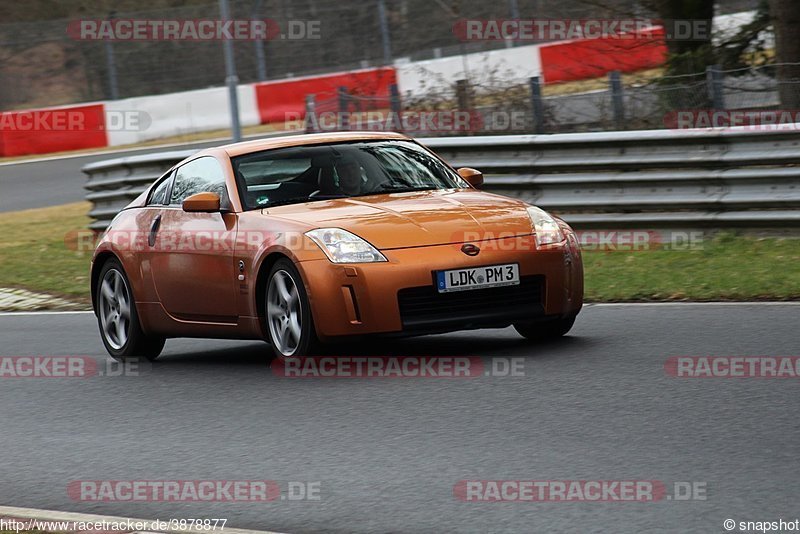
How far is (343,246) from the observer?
7.93 m

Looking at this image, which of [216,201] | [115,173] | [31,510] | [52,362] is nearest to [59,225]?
[115,173]

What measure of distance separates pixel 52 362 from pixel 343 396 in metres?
3.17

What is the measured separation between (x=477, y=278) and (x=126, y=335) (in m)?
2.85

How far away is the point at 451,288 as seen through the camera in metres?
7.90

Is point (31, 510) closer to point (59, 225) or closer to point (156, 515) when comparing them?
point (156, 515)

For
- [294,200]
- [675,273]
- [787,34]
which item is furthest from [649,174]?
[294,200]

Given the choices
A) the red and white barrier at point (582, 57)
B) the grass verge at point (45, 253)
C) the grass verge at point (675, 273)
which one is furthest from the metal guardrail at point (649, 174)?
the red and white barrier at point (582, 57)

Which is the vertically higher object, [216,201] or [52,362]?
[216,201]

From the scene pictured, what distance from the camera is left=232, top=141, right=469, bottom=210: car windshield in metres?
8.89

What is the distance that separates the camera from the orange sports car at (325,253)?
787cm

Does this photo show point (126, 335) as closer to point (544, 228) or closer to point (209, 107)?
point (544, 228)

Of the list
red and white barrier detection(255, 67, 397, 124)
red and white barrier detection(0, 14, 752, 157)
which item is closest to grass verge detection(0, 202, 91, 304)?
Result: red and white barrier detection(0, 14, 752, 157)

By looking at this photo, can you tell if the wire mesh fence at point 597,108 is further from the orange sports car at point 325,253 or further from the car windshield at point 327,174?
the orange sports car at point 325,253

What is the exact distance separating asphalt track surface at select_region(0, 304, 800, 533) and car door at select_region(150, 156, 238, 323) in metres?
0.42
